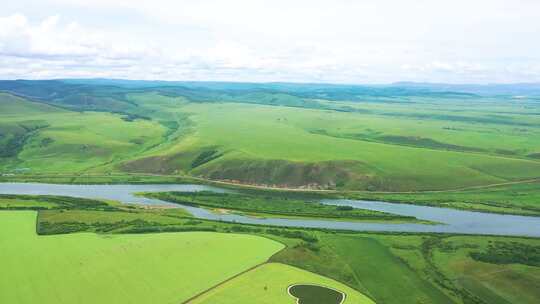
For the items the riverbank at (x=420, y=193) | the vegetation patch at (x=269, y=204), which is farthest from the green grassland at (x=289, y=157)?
the vegetation patch at (x=269, y=204)

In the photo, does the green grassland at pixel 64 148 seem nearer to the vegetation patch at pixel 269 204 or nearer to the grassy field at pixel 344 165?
the grassy field at pixel 344 165

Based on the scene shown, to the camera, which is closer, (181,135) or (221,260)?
(221,260)

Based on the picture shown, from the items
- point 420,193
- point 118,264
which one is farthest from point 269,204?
point 118,264

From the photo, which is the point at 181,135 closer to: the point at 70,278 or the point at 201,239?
the point at 201,239

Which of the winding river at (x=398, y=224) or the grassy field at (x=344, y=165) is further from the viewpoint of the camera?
the grassy field at (x=344, y=165)

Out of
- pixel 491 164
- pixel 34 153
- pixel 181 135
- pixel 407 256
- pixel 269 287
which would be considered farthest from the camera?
pixel 181 135

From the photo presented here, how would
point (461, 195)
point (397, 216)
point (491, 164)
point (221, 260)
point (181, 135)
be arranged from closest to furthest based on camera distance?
point (221, 260), point (397, 216), point (461, 195), point (491, 164), point (181, 135)

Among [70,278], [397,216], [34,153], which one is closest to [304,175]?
[397,216]
